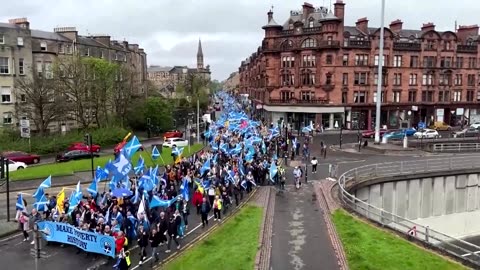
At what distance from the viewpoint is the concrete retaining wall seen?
33.4 m

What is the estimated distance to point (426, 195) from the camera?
35.2m

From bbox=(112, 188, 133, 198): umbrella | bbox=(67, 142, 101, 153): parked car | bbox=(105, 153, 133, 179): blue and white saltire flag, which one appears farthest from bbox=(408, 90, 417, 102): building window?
bbox=(112, 188, 133, 198): umbrella

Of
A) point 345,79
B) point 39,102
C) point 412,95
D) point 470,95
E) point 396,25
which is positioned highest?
point 396,25

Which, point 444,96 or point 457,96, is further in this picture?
point 457,96

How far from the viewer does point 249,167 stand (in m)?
30.7

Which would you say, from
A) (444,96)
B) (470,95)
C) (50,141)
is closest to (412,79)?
(444,96)

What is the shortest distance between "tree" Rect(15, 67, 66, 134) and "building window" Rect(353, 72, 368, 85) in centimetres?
4305

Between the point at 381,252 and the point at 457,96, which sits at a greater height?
the point at 457,96

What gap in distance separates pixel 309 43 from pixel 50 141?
41.3 meters

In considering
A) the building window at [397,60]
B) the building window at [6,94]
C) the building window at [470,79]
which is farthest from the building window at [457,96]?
the building window at [6,94]

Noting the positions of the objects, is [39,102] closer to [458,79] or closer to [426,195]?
[426,195]

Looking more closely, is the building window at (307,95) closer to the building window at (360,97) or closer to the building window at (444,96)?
the building window at (360,97)

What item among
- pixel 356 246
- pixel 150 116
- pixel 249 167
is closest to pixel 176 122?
pixel 150 116

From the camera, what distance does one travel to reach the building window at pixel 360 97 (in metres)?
73.9
